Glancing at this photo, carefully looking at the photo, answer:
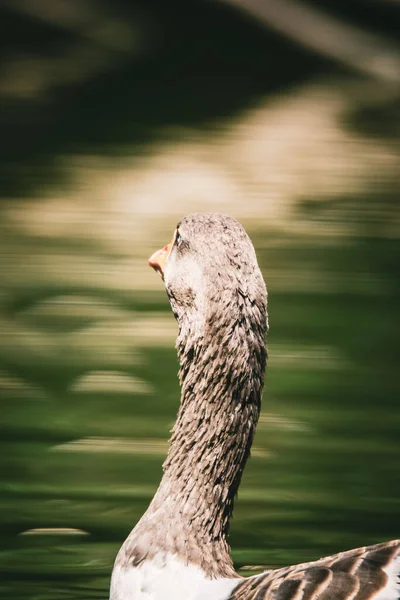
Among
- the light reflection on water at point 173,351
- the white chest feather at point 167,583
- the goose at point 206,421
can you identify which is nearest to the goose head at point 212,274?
the goose at point 206,421

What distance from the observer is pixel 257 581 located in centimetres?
174

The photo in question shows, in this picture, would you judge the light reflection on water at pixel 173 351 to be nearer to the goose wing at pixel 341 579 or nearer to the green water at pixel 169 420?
the green water at pixel 169 420

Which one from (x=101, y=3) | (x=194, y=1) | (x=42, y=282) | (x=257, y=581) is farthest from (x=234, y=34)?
(x=257, y=581)

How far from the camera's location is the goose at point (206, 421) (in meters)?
1.83

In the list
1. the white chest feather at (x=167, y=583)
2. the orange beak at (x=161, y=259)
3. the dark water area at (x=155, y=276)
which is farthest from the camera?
the dark water area at (x=155, y=276)

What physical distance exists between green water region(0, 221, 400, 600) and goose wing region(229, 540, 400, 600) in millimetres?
706

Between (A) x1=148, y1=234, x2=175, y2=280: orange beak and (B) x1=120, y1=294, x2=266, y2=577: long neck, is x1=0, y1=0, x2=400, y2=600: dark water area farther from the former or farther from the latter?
(A) x1=148, y1=234, x2=175, y2=280: orange beak

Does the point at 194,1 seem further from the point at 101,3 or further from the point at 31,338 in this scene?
the point at 31,338

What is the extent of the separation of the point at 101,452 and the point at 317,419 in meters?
0.60

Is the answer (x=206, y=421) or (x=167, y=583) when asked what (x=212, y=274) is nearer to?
(x=206, y=421)

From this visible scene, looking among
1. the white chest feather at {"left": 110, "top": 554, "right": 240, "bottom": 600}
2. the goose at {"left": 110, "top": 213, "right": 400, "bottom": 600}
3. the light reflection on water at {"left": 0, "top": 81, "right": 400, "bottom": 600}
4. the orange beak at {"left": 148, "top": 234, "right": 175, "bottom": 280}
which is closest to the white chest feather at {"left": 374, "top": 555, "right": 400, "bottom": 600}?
the goose at {"left": 110, "top": 213, "right": 400, "bottom": 600}

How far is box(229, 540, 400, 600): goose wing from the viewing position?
1.61m

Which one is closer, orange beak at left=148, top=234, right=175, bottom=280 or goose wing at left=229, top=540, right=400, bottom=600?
goose wing at left=229, top=540, right=400, bottom=600

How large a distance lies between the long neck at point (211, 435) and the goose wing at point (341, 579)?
0.61 feet
